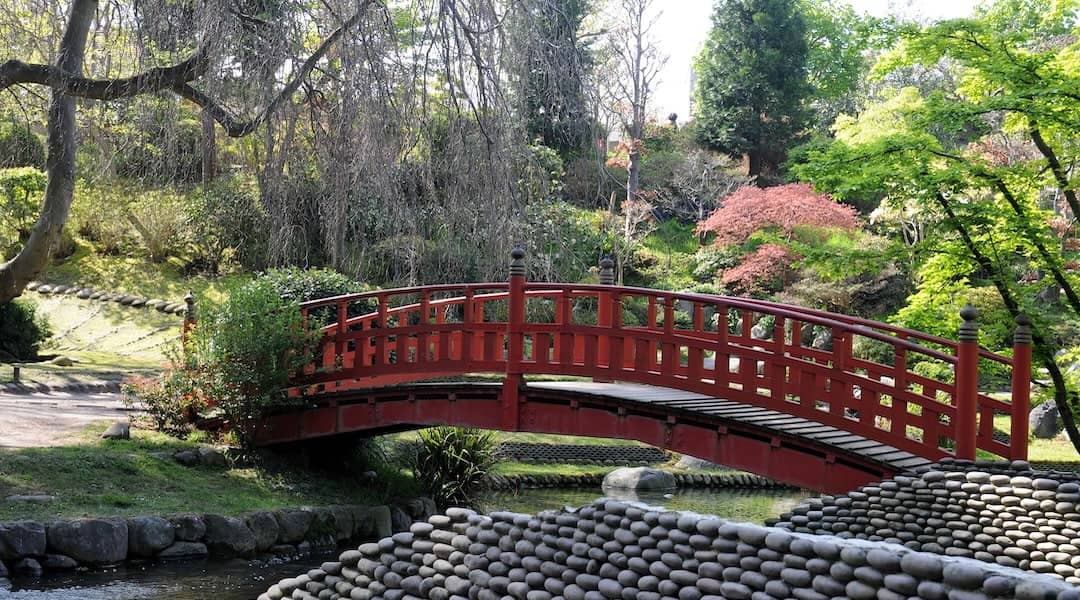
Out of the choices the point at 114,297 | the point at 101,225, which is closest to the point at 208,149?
the point at 114,297

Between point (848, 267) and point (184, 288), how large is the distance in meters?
14.4

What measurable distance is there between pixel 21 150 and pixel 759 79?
60.5 ft

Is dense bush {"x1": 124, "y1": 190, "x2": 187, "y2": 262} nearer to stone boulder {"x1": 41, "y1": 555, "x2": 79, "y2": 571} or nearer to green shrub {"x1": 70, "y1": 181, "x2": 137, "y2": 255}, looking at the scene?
green shrub {"x1": 70, "y1": 181, "x2": 137, "y2": 255}

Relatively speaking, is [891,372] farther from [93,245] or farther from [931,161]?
[93,245]

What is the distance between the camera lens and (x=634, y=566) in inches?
246

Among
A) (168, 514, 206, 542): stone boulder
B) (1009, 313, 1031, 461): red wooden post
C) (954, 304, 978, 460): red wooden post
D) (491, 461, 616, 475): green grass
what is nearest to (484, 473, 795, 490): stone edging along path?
(491, 461, 616, 475): green grass

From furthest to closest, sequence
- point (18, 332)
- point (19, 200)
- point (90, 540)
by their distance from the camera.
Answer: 1. point (19, 200)
2. point (18, 332)
3. point (90, 540)

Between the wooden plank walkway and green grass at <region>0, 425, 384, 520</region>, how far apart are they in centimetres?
288

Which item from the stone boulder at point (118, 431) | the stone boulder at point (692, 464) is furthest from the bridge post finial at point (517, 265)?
the stone boulder at point (692, 464)

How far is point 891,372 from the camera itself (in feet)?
27.9

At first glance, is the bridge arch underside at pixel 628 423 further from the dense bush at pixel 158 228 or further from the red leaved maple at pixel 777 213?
the red leaved maple at pixel 777 213

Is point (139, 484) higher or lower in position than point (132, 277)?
lower

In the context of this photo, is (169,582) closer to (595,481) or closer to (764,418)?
(764,418)

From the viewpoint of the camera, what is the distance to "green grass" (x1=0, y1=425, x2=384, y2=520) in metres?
9.16
